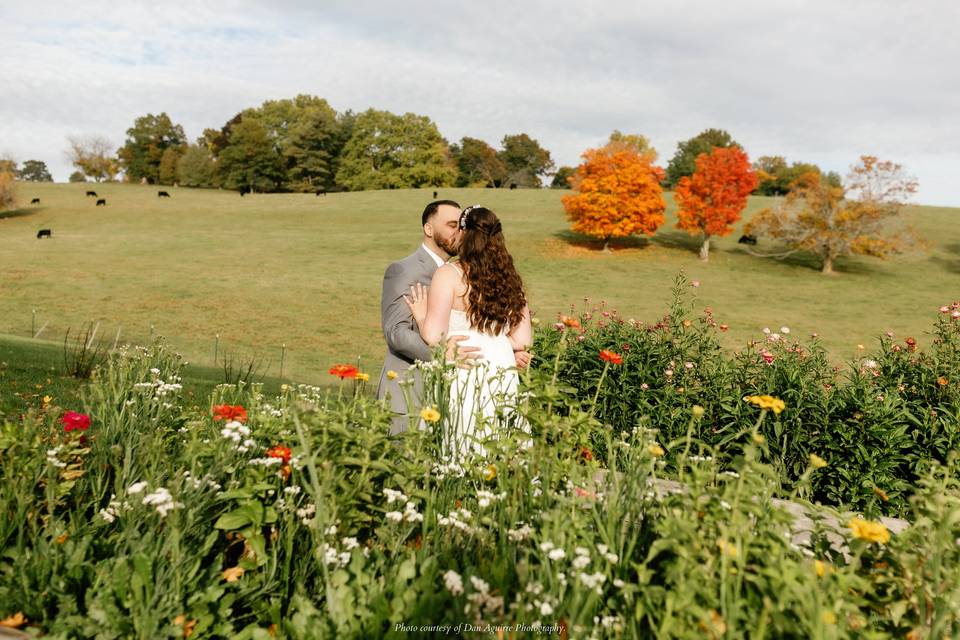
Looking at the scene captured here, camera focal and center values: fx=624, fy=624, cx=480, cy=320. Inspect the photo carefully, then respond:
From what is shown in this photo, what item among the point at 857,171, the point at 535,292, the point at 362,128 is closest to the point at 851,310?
the point at 857,171

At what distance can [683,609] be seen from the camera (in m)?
1.86

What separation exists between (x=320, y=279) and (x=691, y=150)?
74.7 m

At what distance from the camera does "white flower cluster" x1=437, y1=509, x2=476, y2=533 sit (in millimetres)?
2566

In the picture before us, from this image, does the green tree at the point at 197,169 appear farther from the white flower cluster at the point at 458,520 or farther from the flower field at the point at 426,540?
the white flower cluster at the point at 458,520

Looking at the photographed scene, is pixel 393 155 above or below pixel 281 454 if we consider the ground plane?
above

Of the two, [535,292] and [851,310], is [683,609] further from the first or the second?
[851,310]

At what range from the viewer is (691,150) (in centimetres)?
8900

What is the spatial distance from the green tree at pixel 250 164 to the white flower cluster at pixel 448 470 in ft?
273

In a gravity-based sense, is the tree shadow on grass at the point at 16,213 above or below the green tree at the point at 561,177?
below

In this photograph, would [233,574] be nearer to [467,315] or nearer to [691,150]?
[467,315]

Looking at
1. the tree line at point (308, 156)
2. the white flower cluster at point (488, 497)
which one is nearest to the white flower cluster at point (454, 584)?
the white flower cluster at point (488, 497)

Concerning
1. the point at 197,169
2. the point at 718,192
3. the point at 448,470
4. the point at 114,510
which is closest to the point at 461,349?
the point at 448,470

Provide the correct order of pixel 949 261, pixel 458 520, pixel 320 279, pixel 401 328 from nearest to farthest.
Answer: pixel 458 520, pixel 401 328, pixel 320 279, pixel 949 261

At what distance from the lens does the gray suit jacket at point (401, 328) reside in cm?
438
